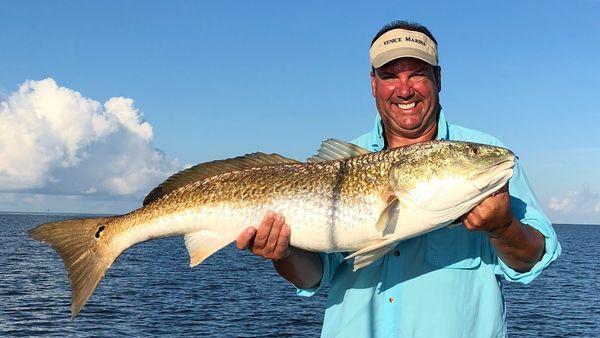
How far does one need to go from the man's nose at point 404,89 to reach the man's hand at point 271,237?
4.63 ft

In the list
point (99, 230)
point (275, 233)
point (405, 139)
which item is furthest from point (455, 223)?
point (99, 230)

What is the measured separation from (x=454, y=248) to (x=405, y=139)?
111 cm

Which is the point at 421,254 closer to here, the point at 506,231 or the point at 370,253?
the point at 370,253

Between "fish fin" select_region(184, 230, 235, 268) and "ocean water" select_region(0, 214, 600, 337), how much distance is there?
22.6 m

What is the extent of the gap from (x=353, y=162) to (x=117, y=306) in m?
31.4

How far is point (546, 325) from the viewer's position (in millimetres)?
31719

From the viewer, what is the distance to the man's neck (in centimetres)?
538

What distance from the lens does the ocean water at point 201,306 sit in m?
28.2

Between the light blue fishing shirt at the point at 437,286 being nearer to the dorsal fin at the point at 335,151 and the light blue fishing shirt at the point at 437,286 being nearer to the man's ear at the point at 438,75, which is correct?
the man's ear at the point at 438,75

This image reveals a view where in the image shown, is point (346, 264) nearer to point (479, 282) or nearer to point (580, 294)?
point (479, 282)

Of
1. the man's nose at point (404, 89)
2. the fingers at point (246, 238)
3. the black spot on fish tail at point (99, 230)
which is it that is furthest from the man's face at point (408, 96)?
the black spot on fish tail at point (99, 230)

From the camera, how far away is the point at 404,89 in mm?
5117

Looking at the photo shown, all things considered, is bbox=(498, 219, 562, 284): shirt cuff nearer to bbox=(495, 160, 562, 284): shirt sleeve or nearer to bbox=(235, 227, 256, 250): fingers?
bbox=(495, 160, 562, 284): shirt sleeve

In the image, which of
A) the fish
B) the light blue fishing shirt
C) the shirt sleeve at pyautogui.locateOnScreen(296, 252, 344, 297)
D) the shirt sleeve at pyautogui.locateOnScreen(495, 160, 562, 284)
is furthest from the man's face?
the shirt sleeve at pyautogui.locateOnScreen(296, 252, 344, 297)
